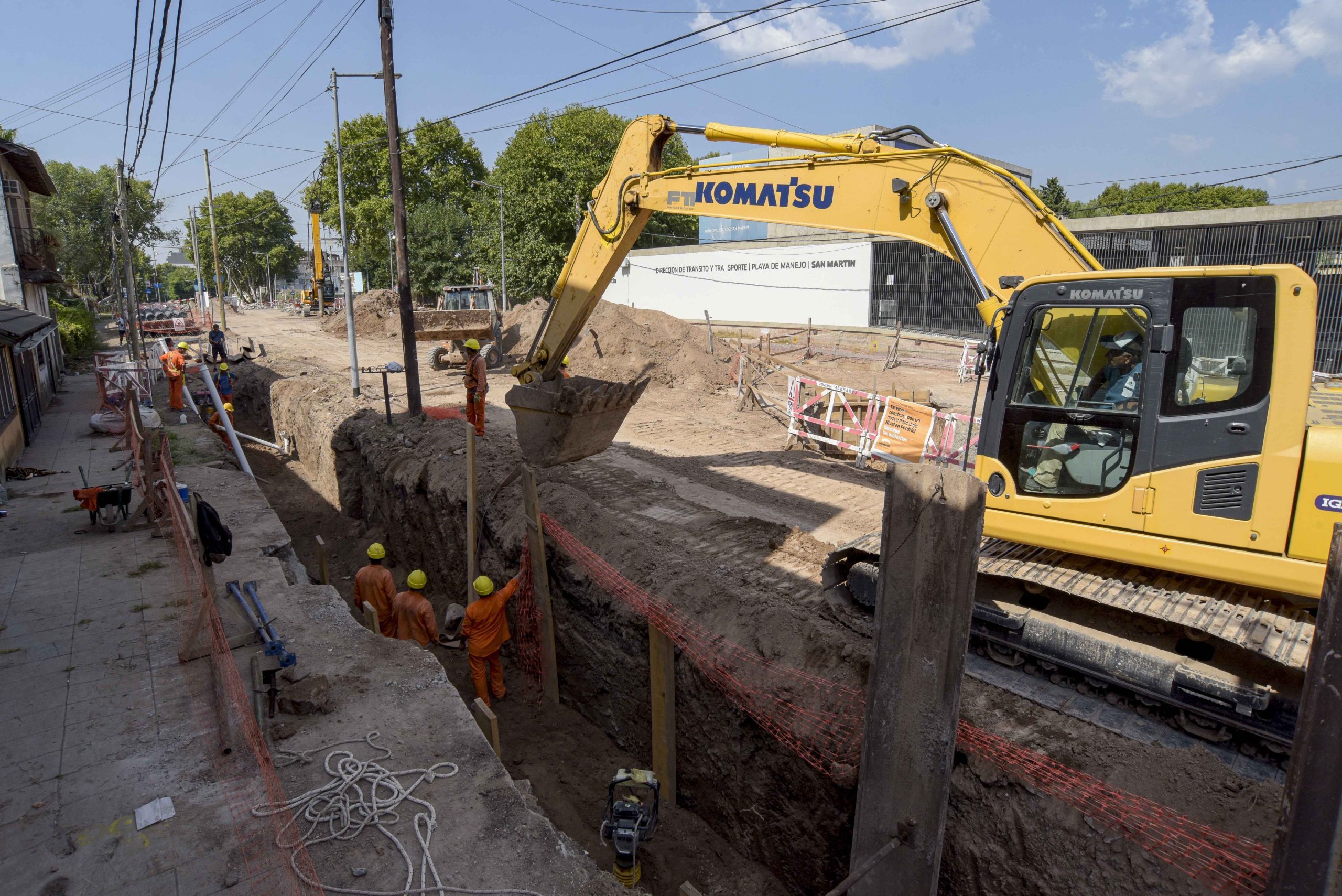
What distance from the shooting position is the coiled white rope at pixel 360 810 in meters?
4.14

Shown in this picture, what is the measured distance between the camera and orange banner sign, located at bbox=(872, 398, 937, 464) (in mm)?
13000

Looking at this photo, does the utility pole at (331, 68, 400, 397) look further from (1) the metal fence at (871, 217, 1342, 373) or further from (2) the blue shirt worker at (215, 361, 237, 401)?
(1) the metal fence at (871, 217, 1342, 373)

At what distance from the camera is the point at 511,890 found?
13.6 ft

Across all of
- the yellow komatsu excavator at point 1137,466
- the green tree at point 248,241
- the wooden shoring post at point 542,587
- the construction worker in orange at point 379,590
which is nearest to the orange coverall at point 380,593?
the construction worker in orange at point 379,590

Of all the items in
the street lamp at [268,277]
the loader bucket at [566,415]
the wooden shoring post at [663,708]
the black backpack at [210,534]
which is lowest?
the wooden shoring post at [663,708]

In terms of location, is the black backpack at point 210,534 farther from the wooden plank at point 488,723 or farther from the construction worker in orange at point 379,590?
the wooden plank at point 488,723

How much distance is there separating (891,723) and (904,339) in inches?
1038

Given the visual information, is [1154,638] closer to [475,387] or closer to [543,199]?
[475,387]

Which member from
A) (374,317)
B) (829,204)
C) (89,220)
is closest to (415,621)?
(829,204)

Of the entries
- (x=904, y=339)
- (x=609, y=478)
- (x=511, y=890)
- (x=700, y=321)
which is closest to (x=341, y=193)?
(x=609, y=478)

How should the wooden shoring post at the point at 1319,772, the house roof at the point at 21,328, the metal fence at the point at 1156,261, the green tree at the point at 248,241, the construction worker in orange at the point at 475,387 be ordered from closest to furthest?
the wooden shoring post at the point at 1319,772 < the construction worker in orange at the point at 475,387 < the house roof at the point at 21,328 < the metal fence at the point at 1156,261 < the green tree at the point at 248,241

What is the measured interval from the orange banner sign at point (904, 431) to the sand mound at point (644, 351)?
7.88m

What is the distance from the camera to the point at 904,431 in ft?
43.7

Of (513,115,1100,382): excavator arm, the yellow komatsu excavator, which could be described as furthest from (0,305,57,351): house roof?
the yellow komatsu excavator
